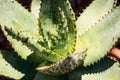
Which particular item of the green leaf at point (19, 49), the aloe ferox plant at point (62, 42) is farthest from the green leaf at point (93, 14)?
the green leaf at point (19, 49)

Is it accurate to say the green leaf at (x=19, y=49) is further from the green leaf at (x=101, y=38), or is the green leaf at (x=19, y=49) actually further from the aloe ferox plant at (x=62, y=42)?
the green leaf at (x=101, y=38)

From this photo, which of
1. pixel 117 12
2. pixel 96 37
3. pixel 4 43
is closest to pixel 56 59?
pixel 96 37

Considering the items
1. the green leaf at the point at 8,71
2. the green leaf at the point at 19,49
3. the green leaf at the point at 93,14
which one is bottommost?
the green leaf at the point at 8,71

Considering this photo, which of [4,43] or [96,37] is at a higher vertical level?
[96,37]

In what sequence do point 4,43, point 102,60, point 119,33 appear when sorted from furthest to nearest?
point 4,43, point 102,60, point 119,33

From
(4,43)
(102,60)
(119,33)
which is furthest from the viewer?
(4,43)

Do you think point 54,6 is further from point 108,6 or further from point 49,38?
point 108,6

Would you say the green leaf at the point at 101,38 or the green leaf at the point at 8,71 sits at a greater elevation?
the green leaf at the point at 101,38

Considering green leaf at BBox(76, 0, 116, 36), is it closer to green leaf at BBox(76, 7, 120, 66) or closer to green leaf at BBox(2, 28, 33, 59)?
green leaf at BBox(76, 7, 120, 66)

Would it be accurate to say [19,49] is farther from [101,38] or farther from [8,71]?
[101,38]
